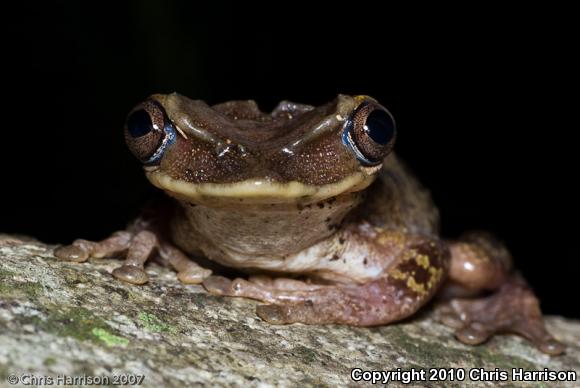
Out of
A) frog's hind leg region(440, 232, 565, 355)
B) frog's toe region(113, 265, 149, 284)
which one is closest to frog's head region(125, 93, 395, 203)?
frog's toe region(113, 265, 149, 284)

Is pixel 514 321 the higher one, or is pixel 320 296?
pixel 514 321

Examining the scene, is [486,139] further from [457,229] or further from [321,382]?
[321,382]

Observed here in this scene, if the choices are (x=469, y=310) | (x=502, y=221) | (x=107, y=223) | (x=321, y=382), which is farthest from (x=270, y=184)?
(x=502, y=221)

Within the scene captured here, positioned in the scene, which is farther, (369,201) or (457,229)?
(457,229)

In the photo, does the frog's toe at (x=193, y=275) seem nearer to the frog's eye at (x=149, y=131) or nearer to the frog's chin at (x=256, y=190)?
the frog's chin at (x=256, y=190)

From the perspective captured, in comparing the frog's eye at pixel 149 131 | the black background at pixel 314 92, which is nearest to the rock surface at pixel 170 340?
the frog's eye at pixel 149 131

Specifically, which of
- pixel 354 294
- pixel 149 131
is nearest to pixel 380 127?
pixel 354 294

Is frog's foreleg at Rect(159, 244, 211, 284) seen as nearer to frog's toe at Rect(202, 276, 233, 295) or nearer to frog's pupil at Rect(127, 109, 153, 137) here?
frog's toe at Rect(202, 276, 233, 295)
